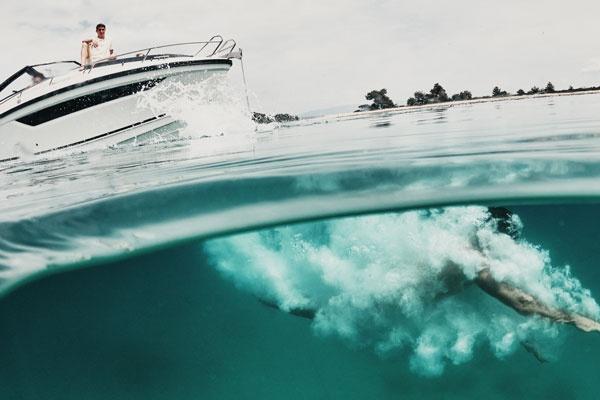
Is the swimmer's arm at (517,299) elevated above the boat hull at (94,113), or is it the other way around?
the boat hull at (94,113)

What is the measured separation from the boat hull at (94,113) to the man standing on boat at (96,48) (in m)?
1.19

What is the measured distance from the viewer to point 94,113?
17656mm

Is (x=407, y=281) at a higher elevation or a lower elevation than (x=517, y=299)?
higher

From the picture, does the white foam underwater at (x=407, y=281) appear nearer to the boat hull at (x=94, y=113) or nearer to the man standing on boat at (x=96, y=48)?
the boat hull at (x=94, y=113)

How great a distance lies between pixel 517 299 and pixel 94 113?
48.7ft

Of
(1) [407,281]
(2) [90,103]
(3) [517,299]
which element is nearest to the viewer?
(3) [517,299]

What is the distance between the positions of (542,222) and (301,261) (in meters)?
5.01

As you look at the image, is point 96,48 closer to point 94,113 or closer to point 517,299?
point 94,113

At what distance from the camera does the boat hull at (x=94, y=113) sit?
1742 centimetres

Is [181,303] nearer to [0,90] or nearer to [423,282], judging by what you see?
[423,282]

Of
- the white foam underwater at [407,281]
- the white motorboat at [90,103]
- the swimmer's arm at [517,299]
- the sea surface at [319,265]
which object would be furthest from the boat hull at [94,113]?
the swimmer's arm at [517,299]

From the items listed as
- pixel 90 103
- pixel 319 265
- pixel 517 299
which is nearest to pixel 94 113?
pixel 90 103

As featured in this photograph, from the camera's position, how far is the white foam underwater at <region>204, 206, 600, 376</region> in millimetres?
8945

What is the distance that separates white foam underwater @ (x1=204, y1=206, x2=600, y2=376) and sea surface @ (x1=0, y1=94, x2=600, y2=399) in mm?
35
